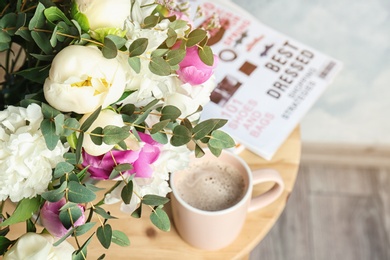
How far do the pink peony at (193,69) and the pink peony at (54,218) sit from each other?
16cm

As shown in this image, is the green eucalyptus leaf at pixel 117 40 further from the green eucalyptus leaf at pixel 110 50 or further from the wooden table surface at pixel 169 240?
the wooden table surface at pixel 169 240

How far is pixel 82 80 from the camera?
0.47 meters

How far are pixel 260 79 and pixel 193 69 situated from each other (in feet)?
1.40

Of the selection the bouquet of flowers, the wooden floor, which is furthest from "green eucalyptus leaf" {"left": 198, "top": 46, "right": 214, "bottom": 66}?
the wooden floor

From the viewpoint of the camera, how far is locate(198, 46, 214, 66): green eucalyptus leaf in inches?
21.5

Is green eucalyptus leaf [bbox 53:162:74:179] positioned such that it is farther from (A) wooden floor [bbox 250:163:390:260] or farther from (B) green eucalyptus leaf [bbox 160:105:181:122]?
(A) wooden floor [bbox 250:163:390:260]

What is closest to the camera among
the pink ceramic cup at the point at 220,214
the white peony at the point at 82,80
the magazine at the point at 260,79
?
the white peony at the point at 82,80

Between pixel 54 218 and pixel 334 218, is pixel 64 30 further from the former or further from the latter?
pixel 334 218

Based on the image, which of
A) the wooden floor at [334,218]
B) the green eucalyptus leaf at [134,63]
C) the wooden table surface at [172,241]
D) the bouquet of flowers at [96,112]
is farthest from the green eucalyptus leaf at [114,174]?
the wooden floor at [334,218]

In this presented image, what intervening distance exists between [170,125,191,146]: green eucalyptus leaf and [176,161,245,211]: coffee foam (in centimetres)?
22

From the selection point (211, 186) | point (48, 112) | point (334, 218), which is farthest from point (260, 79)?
point (334, 218)

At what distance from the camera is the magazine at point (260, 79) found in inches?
35.5

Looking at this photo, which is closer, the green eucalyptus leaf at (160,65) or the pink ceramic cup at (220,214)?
the green eucalyptus leaf at (160,65)

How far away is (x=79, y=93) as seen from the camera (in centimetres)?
47
